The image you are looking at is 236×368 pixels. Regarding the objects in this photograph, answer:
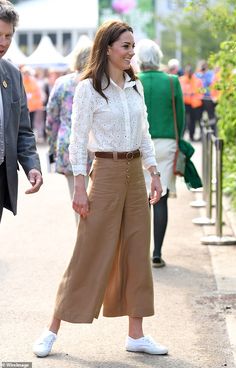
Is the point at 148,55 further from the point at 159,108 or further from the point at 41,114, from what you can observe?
the point at 41,114

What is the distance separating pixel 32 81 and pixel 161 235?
55.3ft

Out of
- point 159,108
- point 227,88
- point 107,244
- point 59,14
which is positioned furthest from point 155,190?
point 59,14

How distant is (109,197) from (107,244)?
0.27 m

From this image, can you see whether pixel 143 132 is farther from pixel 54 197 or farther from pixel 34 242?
pixel 54 197

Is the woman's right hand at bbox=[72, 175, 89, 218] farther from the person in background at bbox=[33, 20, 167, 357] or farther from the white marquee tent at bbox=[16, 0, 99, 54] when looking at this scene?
the white marquee tent at bbox=[16, 0, 99, 54]

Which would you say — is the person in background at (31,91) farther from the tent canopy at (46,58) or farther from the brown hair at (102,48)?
the brown hair at (102,48)

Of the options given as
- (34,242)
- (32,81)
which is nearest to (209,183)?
(34,242)

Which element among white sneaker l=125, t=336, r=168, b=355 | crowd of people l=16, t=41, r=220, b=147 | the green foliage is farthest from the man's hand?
crowd of people l=16, t=41, r=220, b=147

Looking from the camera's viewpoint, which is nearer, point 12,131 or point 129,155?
point 12,131

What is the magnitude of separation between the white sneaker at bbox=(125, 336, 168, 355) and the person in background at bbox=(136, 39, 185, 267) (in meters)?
2.80

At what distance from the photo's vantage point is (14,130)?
548 centimetres

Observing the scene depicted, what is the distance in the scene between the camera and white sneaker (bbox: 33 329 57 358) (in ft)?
19.9

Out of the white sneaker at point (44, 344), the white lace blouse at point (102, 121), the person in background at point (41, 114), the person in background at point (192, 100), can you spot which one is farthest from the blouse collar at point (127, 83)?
the person in background at point (41, 114)

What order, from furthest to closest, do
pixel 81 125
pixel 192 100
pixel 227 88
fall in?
pixel 192 100
pixel 227 88
pixel 81 125
